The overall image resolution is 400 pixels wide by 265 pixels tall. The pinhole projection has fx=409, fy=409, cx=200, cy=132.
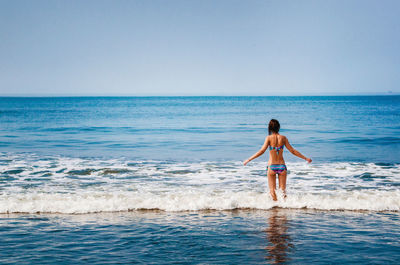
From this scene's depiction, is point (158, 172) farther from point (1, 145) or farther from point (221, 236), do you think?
point (1, 145)

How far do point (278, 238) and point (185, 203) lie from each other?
119 inches

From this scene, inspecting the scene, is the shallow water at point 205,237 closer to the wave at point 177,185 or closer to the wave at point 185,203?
the wave at point 185,203

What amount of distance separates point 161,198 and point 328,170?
6.93m

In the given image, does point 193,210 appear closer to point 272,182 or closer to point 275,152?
point 272,182

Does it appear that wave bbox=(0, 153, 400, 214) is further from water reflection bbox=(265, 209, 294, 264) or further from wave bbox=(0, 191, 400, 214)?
water reflection bbox=(265, 209, 294, 264)

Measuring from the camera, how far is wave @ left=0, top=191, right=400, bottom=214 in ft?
28.8

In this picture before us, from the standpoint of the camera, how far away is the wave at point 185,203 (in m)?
8.77

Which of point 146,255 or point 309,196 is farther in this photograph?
point 309,196

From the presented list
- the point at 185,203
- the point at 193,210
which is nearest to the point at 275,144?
the point at 193,210

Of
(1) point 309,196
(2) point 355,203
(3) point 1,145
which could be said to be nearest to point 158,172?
(1) point 309,196

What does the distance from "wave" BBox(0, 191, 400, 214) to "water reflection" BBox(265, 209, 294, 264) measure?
857mm

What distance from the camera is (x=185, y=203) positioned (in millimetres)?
9117

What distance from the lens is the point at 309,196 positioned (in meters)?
9.50

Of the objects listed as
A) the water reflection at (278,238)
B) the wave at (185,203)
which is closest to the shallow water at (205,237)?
the water reflection at (278,238)
